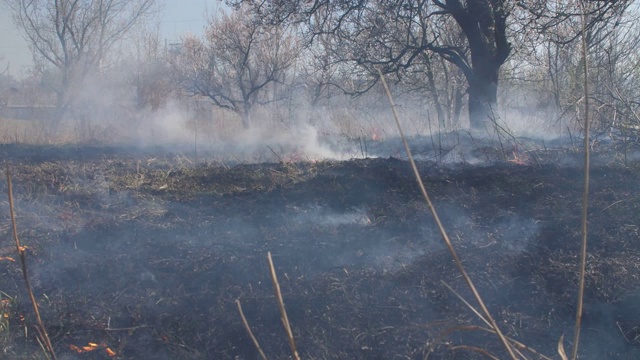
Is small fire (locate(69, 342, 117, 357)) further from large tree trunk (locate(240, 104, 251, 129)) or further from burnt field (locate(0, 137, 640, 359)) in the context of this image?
large tree trunk (locate(240, 104, 251, 129))

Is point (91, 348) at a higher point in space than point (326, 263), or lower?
lower

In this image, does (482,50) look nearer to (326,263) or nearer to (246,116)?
(326,263)

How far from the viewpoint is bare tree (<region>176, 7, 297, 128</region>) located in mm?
19500

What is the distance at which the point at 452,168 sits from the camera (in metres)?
6.32

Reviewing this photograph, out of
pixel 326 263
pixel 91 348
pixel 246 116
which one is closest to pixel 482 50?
pixel 326 263

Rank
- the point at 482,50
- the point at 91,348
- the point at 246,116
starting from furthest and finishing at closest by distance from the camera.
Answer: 1. the point at 246,116
2. the point at 482,50
3. the point at 91,348

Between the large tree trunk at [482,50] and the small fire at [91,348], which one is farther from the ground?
the large tree trunk at [482,50]

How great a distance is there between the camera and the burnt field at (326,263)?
340 centimetres

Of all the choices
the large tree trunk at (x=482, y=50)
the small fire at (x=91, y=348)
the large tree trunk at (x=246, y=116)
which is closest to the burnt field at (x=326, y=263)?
the small fire at (x=91, y=348)

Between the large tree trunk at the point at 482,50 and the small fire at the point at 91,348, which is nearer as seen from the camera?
the small fire at the point at 91,348

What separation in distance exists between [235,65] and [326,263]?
1643cm

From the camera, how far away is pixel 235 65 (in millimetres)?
19766

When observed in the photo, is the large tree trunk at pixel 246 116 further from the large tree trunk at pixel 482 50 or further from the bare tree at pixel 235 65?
the large tree trunk at pixel 482 50

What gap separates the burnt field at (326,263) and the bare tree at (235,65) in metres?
13.8
